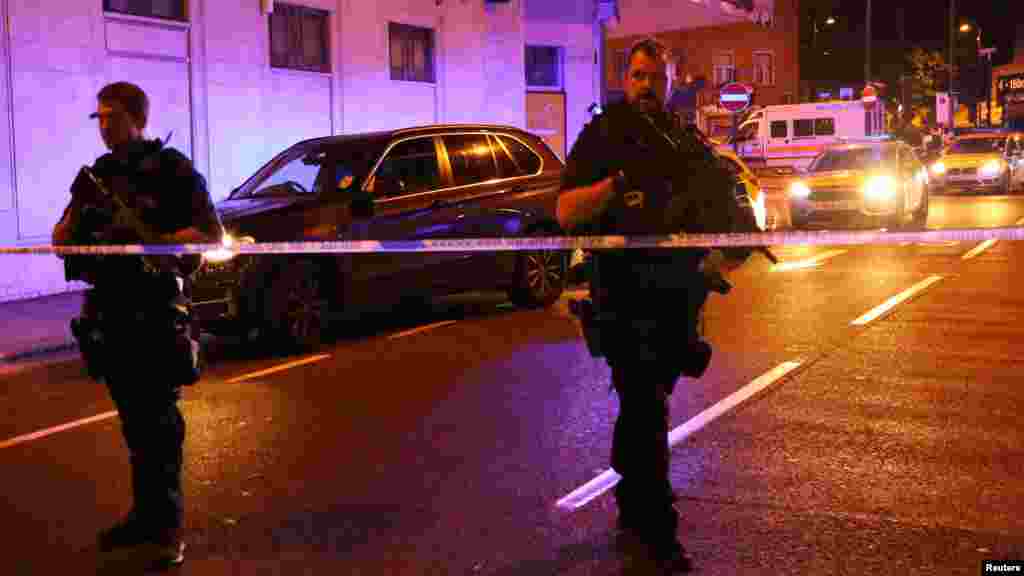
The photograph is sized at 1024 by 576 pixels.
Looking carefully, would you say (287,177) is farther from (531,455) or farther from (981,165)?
(981,165)

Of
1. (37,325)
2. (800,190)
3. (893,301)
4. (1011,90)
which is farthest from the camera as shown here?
(1011,90)

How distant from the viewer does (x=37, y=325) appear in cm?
1116

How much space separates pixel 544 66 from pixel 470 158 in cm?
1477

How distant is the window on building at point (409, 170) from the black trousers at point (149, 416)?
5616mm

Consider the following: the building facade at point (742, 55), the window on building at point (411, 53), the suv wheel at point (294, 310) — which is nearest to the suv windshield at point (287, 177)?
the suv wheel at point (294, 310)

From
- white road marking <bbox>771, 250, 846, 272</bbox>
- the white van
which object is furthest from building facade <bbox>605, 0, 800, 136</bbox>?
white road marking <bbox>771, 250, 846, 272</bbox>

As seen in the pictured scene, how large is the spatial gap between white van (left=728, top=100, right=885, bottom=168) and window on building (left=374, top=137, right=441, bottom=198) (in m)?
28.8

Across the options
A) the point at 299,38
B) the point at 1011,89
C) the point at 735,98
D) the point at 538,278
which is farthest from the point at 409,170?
the point at 1011,89

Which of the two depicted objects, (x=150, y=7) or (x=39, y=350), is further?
(x=150, y=7)

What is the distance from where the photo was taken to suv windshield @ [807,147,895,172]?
67.1 feet

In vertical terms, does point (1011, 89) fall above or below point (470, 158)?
above

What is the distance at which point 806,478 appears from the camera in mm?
5492

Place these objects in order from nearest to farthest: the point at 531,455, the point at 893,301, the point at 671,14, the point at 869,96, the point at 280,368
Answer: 1. the point at 531,455
2. the point at 280,368
3. the point at 893,301
4. the point at 671,14
5. the point at 869,96

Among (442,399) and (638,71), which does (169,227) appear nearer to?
(638,71)
